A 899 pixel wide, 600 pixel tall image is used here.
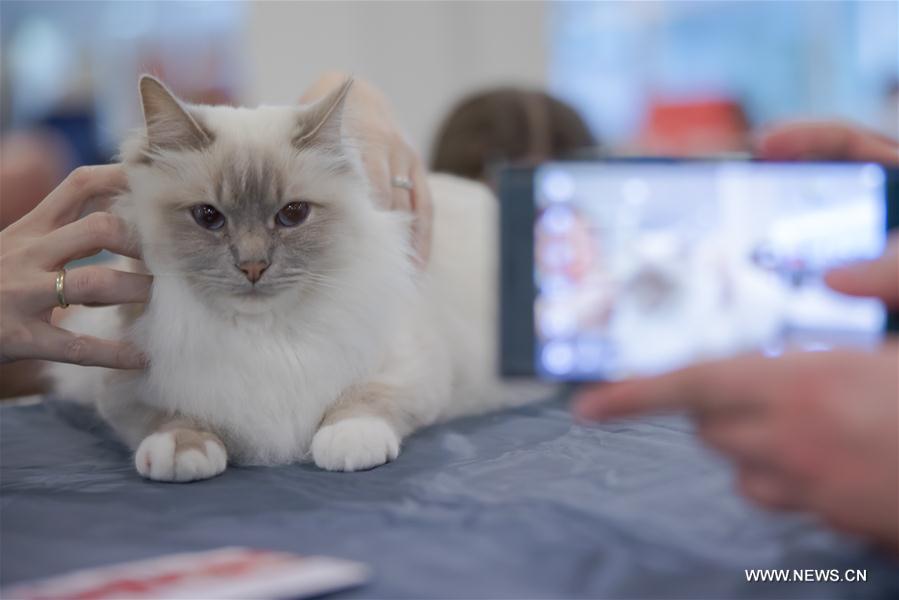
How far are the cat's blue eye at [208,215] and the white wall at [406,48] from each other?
333 centimetres

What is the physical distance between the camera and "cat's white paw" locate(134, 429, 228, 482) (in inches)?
44.3

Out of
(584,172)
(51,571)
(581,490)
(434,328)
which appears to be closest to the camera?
(51,571)

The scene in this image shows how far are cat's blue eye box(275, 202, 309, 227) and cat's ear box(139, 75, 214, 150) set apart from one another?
160 millimetres

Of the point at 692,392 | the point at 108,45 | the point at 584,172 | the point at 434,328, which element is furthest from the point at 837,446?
the point at 108,45

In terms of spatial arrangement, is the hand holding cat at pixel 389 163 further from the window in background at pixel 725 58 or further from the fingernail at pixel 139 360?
the window in background at pixel 725 58

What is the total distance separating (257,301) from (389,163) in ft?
1.61

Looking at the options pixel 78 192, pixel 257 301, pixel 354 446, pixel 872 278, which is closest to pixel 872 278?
pixel 872 278

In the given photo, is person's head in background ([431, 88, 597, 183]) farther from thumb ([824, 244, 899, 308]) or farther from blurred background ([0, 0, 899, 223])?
thumb ([824, 244, 899, 308])

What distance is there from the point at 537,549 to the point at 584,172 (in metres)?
0.40

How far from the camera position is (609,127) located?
6945mm

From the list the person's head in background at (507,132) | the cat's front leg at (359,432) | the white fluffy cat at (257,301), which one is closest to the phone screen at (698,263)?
the white fluffy cat at (257,301)

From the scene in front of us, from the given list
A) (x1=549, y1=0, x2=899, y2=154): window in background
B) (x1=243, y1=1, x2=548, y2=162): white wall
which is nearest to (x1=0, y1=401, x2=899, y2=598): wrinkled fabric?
(x1=243, y1=1, x2=548, y2=162): white wall

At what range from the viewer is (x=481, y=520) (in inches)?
35.8

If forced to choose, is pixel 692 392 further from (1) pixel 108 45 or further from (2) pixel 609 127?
(2) pixel 609 127
